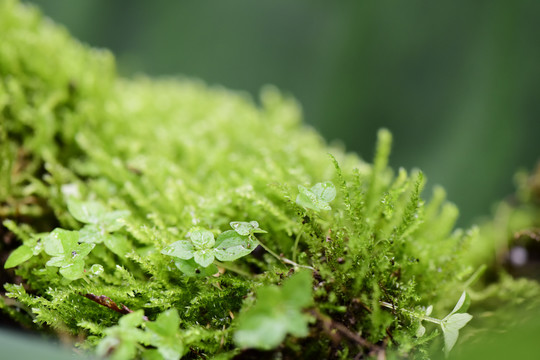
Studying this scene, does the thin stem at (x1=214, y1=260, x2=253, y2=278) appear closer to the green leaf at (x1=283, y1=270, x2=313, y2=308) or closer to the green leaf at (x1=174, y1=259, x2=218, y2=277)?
the green leaf at (x1=174, y1=259, x2=218, y2=277)

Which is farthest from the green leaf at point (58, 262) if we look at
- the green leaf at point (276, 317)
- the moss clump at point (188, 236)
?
the green leaf at point (276, 317)

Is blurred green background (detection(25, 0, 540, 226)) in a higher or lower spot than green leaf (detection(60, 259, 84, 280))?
higher

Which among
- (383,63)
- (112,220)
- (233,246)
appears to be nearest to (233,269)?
(233,246)

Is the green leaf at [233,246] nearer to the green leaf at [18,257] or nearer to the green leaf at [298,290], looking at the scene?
the green leaf at [298,290]

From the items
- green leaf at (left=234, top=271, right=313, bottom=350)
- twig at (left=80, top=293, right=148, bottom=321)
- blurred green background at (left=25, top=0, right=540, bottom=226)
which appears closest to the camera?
green leaf at (left=234, top=271, right=313, bottom=350)

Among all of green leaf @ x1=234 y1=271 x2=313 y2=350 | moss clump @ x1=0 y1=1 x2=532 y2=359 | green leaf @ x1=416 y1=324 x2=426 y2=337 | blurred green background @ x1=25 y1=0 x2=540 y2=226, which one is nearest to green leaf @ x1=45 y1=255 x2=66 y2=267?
moss clump @ x1=0 y1=1 x2=532 y2=359
